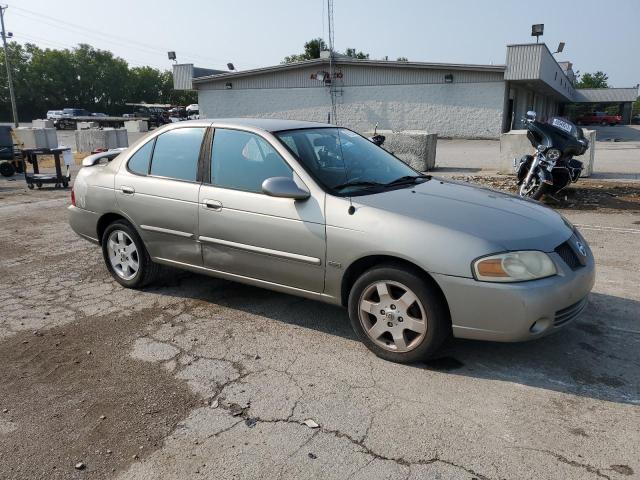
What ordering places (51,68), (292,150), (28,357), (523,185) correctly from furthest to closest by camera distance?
1. (51,68)
2. (523,185)
3. (292,150)
4. (28,357)

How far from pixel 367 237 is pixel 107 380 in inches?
78.4

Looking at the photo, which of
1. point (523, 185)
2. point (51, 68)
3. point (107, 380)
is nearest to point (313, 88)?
point (523, 185)

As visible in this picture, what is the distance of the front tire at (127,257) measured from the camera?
5.18 meters

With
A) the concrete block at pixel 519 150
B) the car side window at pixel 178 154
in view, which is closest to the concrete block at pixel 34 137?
the concrete block at pixel 519 150

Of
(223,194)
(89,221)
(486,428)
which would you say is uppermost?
(223,194)

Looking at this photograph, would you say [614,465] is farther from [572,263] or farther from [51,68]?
[51,68]

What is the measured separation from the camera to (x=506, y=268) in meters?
3.32

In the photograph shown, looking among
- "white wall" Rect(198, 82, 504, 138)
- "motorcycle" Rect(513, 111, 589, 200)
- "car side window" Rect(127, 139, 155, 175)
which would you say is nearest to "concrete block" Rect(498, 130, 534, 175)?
"motorcycle" Rect(513, 111, 589, 200)

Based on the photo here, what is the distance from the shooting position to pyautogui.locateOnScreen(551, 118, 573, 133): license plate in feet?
28.6

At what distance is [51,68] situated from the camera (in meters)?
81.1

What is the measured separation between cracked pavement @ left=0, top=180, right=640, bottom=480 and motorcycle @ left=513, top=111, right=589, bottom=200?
400cm

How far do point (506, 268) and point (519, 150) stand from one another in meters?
9.80

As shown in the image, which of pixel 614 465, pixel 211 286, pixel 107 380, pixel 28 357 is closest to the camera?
pixel 614 465

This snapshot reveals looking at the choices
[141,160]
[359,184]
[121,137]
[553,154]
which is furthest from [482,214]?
[121,137]
